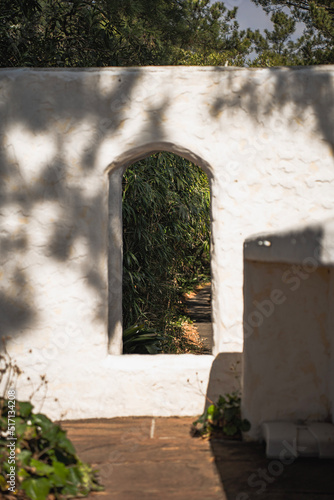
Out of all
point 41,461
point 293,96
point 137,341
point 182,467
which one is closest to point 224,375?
point 182,467

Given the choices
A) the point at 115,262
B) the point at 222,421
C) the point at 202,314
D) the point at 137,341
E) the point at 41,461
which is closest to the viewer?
the point at 41,461

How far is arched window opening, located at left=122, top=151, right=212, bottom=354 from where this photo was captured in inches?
302

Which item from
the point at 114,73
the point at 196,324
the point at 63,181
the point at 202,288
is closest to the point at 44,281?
the point at 63,181

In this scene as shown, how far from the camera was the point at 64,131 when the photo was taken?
4.79 meters

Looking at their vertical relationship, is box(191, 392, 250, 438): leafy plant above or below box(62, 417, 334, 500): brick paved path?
above

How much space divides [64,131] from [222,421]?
2.61 metres

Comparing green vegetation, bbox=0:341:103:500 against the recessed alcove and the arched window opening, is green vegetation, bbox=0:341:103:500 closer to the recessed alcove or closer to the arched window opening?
the recessed alcove

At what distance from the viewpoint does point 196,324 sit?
1062cm

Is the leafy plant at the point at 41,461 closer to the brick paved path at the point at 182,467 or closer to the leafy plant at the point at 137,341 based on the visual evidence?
the brick paved path at the point at 182,467

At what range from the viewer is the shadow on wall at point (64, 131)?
475 cm

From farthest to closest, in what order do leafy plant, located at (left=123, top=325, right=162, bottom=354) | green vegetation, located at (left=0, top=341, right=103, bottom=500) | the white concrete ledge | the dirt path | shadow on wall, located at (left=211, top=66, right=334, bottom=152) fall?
the dirt path < leafy plant, located at (left=123, top=325, right=162, bottom=354) < shadow on wall, located at (left=211, top=66, right=334, bottom=152) < green vegetation, located at (left=0, top=341, right=103, bottom=500) < the white concrete ledge

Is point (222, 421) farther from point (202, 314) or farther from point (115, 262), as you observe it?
point (202, 314)

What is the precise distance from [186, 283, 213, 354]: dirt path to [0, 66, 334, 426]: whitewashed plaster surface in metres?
3.90

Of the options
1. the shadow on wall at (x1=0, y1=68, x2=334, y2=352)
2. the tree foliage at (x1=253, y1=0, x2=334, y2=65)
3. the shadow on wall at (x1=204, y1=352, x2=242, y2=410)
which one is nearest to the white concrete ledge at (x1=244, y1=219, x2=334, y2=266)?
the shadow on wall at (x1=204, y1=352, x2=242, y2=410)
